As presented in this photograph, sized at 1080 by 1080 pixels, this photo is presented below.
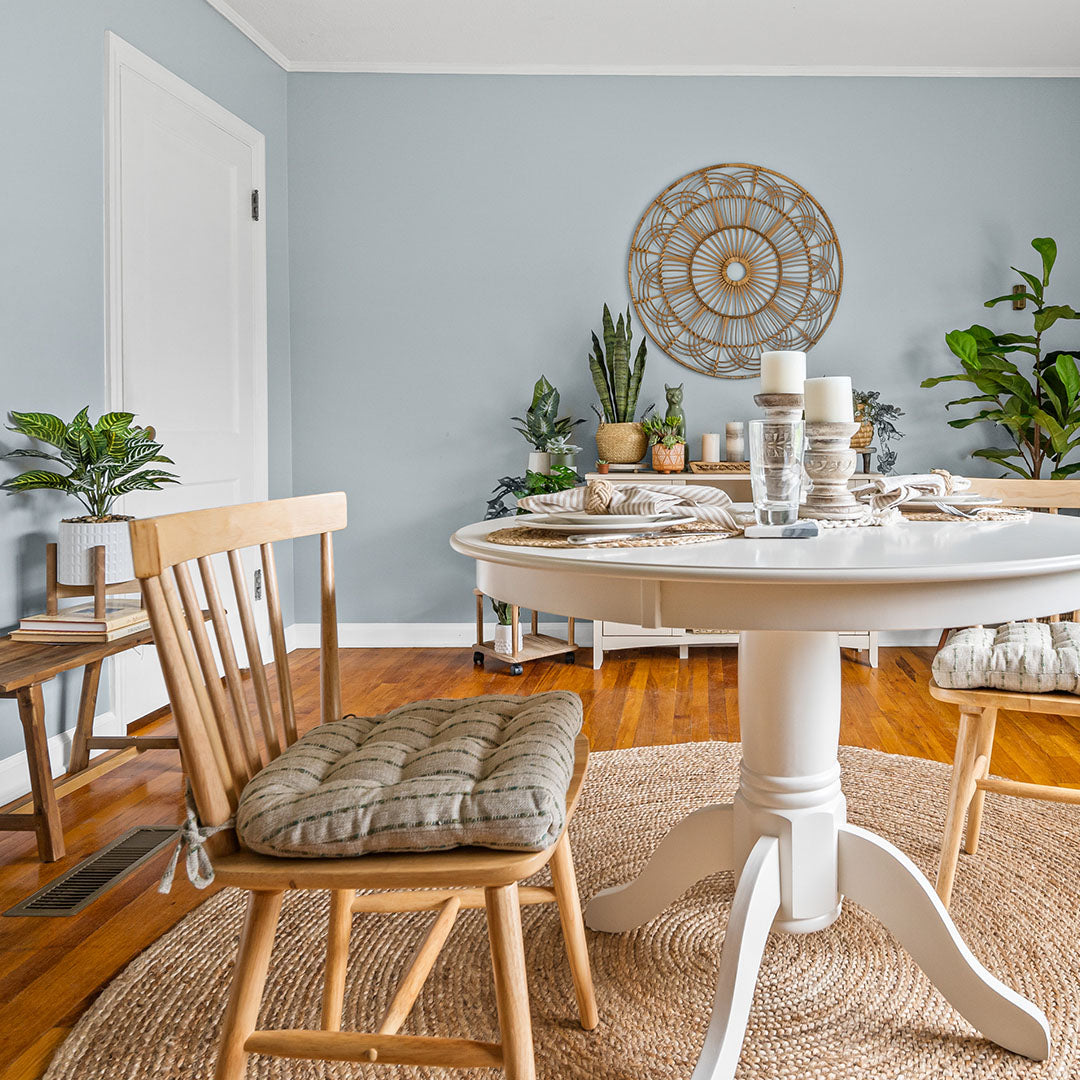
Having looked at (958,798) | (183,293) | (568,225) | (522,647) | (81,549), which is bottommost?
(522,647)

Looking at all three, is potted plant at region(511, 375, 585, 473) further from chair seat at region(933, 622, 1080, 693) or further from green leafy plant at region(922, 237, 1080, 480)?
chair seat at region(933, 622, 1080, 693)

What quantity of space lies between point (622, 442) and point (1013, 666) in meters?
2.28

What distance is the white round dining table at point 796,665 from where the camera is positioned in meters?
0.97

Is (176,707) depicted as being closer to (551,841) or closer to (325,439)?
(551,841)

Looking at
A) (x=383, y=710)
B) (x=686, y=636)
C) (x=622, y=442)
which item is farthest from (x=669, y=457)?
(x=383, y=710)

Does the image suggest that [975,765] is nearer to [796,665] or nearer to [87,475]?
[796,665]

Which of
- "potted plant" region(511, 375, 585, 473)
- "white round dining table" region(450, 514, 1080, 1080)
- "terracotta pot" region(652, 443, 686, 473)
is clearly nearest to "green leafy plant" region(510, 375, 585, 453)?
"potted plant" region(511, 375, 585, 473)

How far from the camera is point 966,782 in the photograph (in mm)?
1657

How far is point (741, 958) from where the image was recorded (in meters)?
1.23

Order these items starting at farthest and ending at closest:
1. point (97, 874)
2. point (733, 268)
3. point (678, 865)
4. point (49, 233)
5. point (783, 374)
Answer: point (733, 268)
point (49, 233)
point (97, 874)
point (678, 865)
point (783, 374)

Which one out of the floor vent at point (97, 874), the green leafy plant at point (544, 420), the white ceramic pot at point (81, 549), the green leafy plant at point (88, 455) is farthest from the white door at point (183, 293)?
the green leafy plant at point (544, 420)

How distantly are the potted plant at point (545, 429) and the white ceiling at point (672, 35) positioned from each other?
1.29m

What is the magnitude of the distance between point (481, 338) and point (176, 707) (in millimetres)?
3123

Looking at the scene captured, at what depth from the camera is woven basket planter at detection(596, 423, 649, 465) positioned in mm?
3666
